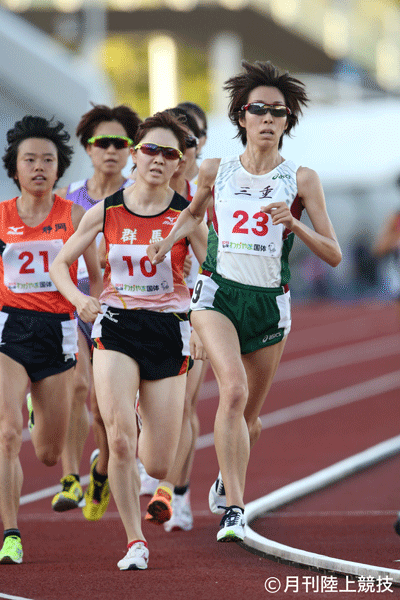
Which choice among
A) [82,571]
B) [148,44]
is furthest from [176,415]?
[148,44]

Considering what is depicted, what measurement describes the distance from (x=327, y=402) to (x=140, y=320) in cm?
1002

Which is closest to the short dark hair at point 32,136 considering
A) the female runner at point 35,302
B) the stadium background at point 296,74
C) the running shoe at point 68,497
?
the female runner at point 35,302

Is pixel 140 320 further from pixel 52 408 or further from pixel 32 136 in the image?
pixel 32 136

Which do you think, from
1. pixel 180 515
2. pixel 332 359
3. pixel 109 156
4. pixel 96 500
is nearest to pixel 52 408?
pixel 96 500

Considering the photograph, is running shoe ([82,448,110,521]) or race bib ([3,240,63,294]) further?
running shoe ([82,448,110,521])

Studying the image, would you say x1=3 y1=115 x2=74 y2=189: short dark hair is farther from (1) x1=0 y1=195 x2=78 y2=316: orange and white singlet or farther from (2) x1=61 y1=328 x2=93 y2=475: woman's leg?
(2) x1=61 y1=328 x2=93 y2=475: woman's leg

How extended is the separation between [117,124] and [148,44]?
40.4 metres

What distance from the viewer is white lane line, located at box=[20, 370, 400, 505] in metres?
13.8

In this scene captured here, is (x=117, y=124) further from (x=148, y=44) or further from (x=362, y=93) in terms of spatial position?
(x=148, y=44)

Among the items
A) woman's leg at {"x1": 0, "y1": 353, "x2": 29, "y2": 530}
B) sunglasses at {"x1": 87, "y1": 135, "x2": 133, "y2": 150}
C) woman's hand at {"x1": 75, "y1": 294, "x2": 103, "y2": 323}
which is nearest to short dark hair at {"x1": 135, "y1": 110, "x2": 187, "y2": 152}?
woman's hand at {"x1": 75, "y1": 294, "x2": 103, "y2": 323}

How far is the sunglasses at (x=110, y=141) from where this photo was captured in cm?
792

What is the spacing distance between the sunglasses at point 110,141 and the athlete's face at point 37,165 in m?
0.93

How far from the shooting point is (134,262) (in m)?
6.21

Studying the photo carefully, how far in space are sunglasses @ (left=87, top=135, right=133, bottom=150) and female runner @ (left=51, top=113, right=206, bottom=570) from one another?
139cm
